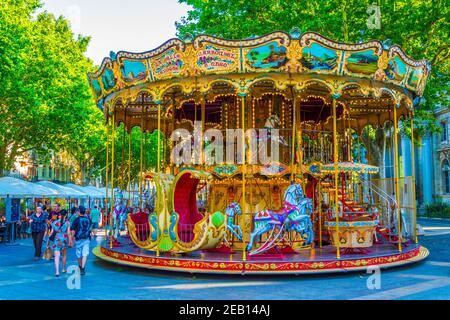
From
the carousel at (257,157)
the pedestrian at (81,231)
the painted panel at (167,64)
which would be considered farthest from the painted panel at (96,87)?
the pedestrian at (81,231)

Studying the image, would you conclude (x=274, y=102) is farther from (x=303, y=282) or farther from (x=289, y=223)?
(x=303, y=282)

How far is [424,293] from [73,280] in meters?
7.78

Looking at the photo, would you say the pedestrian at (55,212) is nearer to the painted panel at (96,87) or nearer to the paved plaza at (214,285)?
the paved plaza at (214,285)

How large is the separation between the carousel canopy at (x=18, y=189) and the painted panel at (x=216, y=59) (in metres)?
12.5

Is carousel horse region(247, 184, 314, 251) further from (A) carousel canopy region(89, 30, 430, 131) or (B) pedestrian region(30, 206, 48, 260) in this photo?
(B) pedestrian region(30, 206, 48, 260)

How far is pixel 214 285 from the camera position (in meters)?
11.0

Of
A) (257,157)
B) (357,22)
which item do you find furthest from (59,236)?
(357,22)

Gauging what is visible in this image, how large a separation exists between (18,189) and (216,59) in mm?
13729

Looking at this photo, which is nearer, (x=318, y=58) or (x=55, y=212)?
(x=318, y=58)

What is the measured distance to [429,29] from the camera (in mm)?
22891

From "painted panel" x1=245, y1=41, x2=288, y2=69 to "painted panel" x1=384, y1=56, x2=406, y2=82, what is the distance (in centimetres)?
313

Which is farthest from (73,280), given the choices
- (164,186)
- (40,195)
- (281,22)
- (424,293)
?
(281,22)

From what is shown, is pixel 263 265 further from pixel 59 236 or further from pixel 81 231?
pixel 59 236

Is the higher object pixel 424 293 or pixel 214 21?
pixel 214 21
